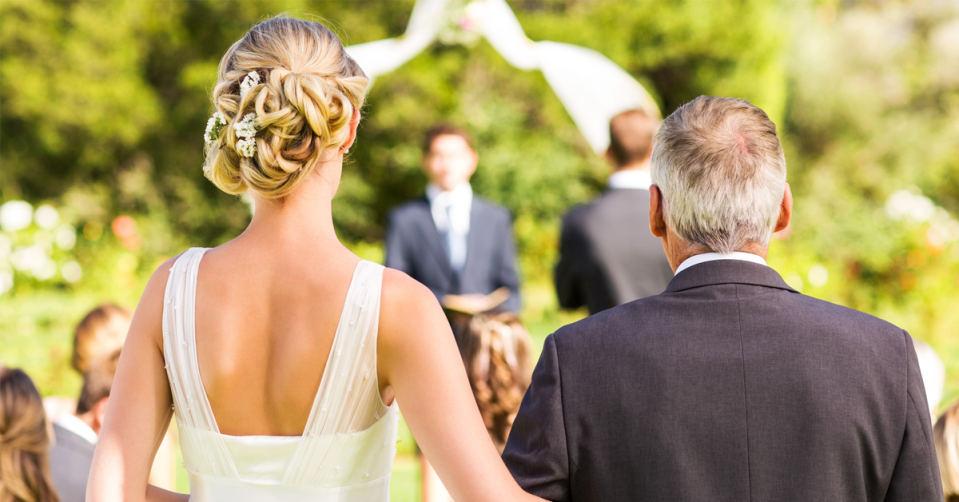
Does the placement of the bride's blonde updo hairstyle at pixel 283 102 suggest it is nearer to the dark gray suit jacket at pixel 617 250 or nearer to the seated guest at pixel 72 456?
the seated guest at pixel 72 456

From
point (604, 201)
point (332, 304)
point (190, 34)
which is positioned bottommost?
point (332, 304)

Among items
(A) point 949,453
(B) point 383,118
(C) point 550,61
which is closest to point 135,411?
(A) point 949,453

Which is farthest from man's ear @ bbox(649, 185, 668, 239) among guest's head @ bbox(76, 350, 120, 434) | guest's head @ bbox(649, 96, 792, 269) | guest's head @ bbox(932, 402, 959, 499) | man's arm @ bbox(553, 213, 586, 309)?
guest's head @ bbox(76, 350, 120, 434)

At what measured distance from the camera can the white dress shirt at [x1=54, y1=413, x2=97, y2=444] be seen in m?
3.38

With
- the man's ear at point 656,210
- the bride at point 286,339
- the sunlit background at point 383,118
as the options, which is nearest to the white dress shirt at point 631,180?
the man's ear at point 656,210

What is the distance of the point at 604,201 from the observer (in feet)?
13.3

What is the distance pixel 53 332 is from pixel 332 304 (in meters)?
8.88

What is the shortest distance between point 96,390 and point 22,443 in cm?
74

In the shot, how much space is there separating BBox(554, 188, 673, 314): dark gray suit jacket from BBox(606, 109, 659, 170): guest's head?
0.16m

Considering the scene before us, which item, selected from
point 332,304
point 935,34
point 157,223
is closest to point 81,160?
point 157,223

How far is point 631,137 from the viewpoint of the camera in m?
4.12

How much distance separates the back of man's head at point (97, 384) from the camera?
3615 mm

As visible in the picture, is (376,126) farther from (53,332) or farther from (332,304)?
(332,304)

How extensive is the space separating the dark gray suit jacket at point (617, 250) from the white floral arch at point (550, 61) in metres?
4.37
